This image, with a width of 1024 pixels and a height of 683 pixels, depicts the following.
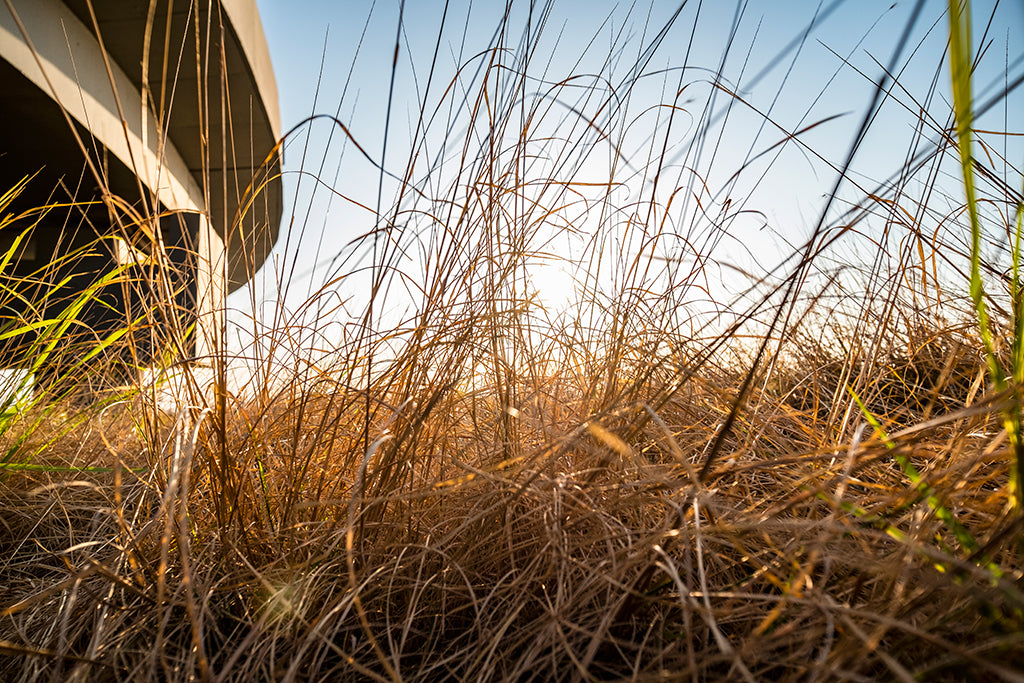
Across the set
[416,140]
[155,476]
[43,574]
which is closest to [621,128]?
[416,140]

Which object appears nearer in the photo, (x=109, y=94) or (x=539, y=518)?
(x=539, y=518)

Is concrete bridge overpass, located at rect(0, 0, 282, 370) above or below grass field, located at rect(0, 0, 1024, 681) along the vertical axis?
above

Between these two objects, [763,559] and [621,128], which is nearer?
[763,559]

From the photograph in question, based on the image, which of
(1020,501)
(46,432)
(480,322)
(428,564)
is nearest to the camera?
(1020,501)

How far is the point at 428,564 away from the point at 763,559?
0.40m

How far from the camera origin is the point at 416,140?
77cm

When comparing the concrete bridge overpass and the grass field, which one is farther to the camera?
the concrete bridge overpass

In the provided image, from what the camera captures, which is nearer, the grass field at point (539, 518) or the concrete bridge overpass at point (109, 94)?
the grass field at point (539, 518)

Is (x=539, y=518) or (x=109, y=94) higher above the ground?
(x=109, y=94)

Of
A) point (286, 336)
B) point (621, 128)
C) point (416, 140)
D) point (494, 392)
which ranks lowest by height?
point (494, 392)

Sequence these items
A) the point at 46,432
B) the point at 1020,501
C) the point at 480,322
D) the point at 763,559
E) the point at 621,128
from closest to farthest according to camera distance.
A: the point at 1020,501 < the point at 763,559 < the point at 480,322 < the point at 621,128 < the point at 46,432

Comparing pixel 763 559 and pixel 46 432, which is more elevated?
pixel 46 432

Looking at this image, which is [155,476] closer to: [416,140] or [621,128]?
[416,140]

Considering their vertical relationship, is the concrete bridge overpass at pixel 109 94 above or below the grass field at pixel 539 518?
above
